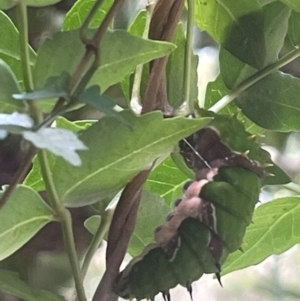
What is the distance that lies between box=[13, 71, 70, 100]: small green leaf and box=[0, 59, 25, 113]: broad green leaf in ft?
0.18

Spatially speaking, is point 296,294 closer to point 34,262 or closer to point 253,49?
point 34,262

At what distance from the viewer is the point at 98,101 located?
0.69 feet

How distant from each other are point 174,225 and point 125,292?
0.15ft

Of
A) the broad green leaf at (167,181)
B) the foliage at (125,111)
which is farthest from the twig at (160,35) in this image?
the broad green leaf at (167,181)

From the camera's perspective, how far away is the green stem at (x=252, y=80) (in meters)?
0.42

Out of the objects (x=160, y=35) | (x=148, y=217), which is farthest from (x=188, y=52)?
(x=148, y=217)

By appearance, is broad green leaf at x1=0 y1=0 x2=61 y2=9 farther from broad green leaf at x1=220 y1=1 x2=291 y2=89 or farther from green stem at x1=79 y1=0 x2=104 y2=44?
broad green leaf at x1=220 y1=1 x2=291 y2=89

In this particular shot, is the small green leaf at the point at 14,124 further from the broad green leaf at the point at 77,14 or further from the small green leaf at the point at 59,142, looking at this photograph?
the broad green leaf at the point at 77,14

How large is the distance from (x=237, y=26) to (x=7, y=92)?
0.19 m

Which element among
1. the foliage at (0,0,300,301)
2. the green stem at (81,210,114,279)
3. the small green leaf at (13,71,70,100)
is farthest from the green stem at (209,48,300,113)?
the small green leaf at (13,71,70,100)

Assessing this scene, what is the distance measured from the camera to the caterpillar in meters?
0.35

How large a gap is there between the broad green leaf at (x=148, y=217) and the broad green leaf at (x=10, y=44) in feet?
0.39

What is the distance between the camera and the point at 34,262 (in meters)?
0.79

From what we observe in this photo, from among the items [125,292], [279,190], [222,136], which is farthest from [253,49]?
[279,190]
